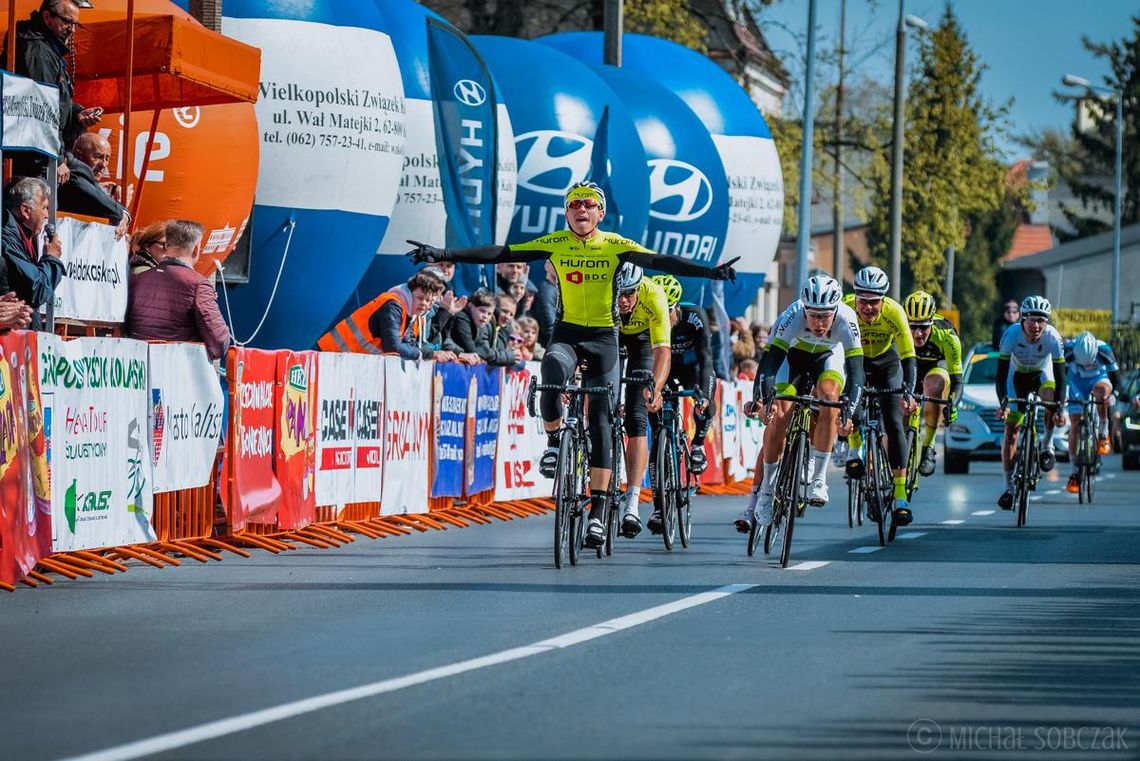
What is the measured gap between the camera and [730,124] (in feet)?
109

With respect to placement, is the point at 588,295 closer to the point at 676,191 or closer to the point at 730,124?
the point at 676,191

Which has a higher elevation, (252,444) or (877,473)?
(252,444)

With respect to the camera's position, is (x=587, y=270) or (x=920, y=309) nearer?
(x=587, y=270)

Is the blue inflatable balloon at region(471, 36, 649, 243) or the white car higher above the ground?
the blue inflatable balloon at region(471, 36, 649, 243)

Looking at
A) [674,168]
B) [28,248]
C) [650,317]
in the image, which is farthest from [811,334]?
[674,168]

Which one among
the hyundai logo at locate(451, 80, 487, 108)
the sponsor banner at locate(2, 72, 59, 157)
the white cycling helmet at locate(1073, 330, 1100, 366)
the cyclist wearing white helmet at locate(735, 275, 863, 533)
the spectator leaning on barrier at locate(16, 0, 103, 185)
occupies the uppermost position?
the hyundai logo at locate(451, 80, 487, 108)

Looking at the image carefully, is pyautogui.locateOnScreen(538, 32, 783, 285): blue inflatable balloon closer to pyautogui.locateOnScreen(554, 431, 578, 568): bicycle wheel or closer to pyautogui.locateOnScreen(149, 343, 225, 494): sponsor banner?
pyautogui.locateOnScreen(149, 343, 225, 494): sponsor banner

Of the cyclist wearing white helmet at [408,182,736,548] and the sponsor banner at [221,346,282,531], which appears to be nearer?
the cyclist wearing white helmet at [408,182,736,548]

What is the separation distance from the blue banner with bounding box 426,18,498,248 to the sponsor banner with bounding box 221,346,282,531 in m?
8.16

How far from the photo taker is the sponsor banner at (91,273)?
44.5ft

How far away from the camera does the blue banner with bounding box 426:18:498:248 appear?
22.9 metres

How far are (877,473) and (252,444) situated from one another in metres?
4.45

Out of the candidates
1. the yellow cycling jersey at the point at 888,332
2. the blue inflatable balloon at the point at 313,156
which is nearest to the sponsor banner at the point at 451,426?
the blue inflatable balloon at the point at 313,156

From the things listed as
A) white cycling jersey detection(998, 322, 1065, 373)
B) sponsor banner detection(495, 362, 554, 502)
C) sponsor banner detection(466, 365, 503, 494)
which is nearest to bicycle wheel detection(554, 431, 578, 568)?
sponsor banner detection(466, 365, 503, 494)
